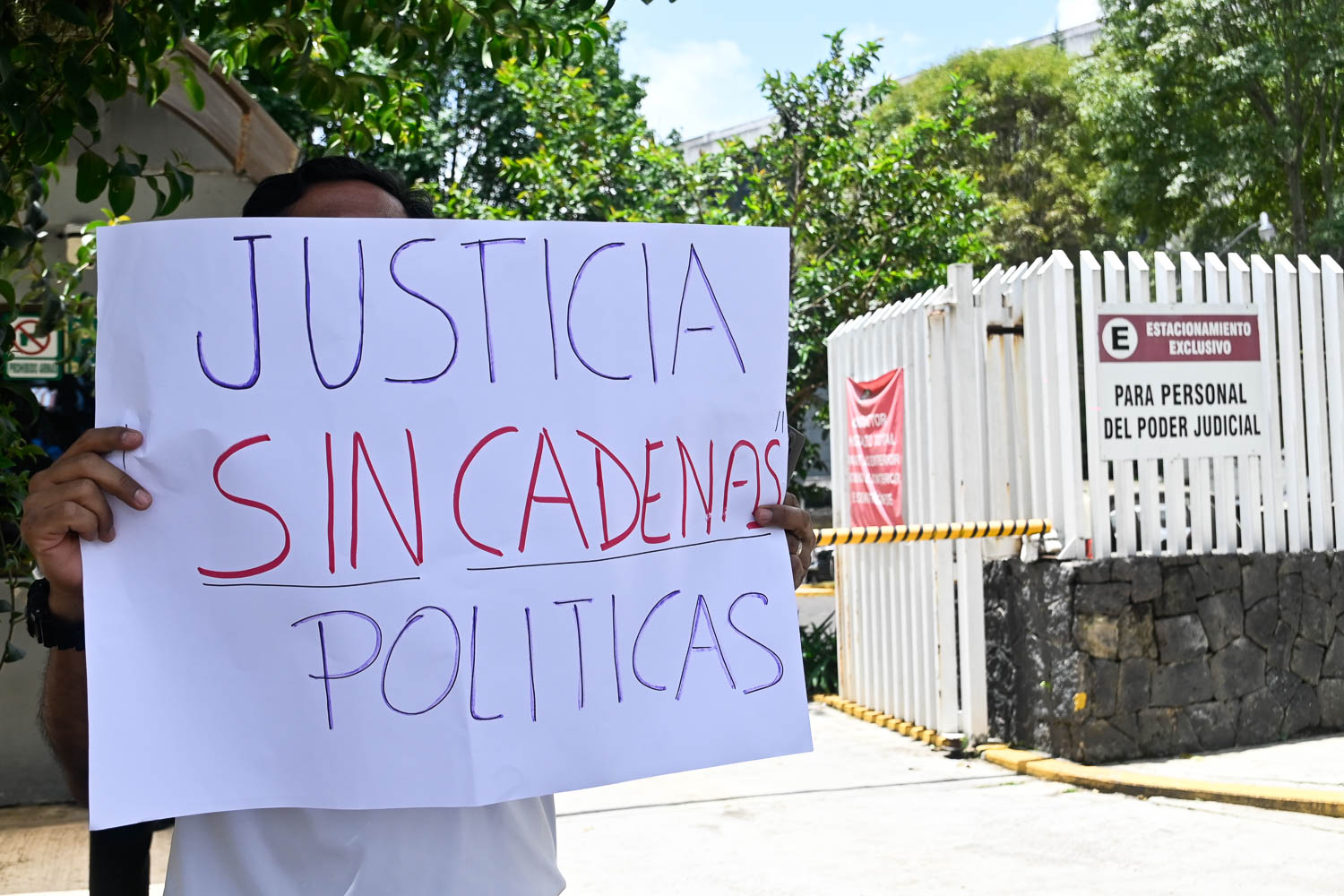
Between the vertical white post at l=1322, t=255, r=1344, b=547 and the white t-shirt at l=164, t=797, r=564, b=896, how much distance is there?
21.5 feet

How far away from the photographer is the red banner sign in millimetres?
7719

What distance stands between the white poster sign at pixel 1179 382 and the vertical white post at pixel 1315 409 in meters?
0.36

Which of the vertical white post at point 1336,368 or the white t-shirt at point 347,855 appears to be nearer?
the white t-shirt at point 347,855

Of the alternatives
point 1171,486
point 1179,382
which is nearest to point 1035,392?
point 1179,382

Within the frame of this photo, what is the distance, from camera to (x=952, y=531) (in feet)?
22.4

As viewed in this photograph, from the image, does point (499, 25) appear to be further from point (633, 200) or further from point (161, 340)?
point (633, 200)

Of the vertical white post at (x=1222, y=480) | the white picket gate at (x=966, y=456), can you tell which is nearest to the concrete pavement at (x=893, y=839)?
the white picket gate at (x=966, y=456)

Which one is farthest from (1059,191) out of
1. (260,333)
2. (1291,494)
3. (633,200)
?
(260,333)

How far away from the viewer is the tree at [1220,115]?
794 inches

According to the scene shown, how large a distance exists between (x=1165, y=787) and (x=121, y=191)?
525 centimetres

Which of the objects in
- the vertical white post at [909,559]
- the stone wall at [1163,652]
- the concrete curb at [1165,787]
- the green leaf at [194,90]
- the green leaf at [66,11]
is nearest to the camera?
the green leaf at [66,11]

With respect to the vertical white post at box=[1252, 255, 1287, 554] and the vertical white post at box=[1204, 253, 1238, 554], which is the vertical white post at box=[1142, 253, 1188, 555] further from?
the vertical white post at box=[1252, 255, 1287, 554]

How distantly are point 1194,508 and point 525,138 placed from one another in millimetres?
13891

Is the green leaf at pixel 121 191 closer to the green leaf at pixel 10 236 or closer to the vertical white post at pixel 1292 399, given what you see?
the green leaf at pixel 10 236
